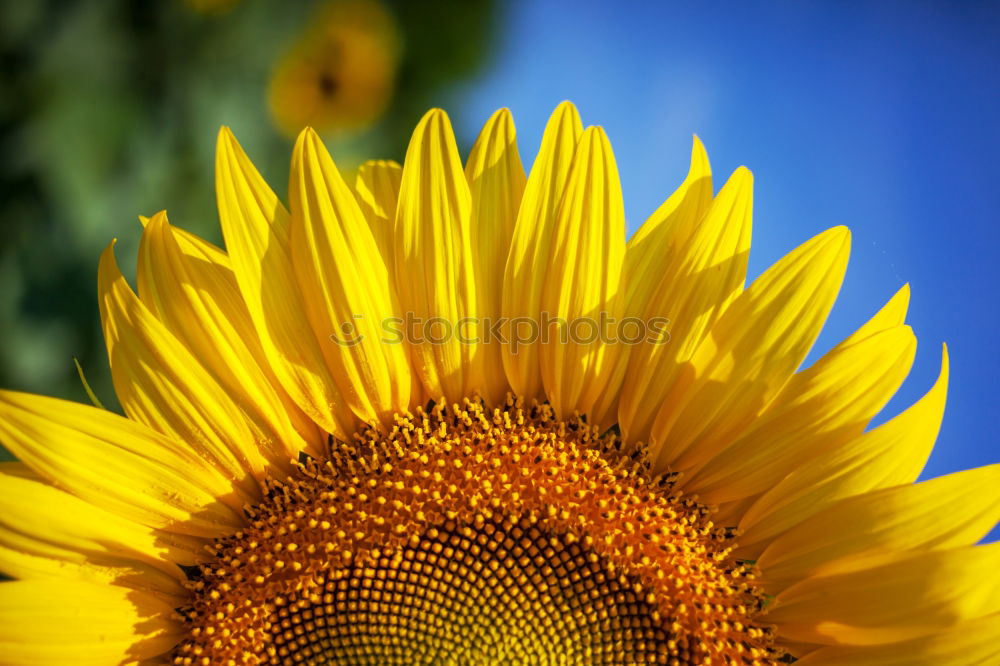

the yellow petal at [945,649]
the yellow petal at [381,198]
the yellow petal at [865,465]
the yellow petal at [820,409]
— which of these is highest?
the yellow petal at [381,198]

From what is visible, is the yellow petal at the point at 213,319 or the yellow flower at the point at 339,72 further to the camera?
the yellow flower at the point at 339,72

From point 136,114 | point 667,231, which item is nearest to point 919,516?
point 667,231

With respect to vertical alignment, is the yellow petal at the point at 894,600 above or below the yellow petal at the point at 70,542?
below

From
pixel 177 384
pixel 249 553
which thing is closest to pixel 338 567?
pixel 249 553

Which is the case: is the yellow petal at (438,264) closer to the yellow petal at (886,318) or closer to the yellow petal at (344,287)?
the yellow petal at (344,287)

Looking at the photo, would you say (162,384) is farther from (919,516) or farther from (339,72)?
(919,516)

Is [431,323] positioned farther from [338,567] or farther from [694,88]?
[694,88]

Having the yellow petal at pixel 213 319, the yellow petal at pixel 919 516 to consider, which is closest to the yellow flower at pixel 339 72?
the yellow petal at pixel 213 319
